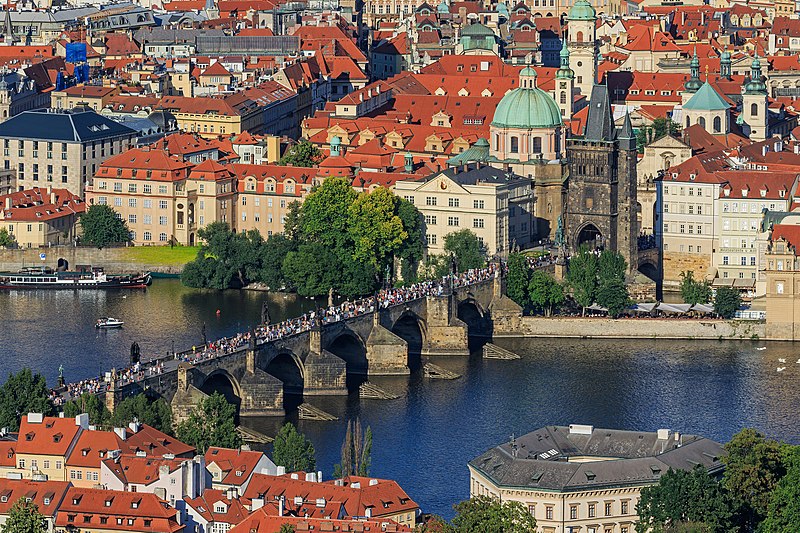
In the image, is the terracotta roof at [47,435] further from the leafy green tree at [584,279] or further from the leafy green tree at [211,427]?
the leafy green tree at [584,279]

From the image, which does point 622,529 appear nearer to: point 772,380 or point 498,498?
point 498,498

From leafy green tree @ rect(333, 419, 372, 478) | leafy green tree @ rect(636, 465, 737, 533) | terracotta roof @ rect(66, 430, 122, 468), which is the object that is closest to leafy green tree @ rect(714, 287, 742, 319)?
leafy green tree @ rect(333, 419, 372, 478)

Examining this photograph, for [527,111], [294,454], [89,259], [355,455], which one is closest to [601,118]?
[527,111]

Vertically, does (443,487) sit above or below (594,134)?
below

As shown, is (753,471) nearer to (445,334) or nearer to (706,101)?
(445,334)

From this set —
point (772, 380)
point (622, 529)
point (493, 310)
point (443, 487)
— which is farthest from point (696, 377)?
point (622, 529)

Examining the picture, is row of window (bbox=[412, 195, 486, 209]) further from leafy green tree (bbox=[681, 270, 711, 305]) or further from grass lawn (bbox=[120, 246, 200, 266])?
grass lawn (bbox=[120, 246, 200, 266])
